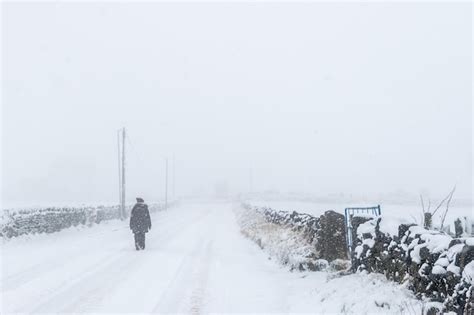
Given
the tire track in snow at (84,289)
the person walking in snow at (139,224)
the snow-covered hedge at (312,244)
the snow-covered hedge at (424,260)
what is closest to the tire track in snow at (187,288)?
the tire track in snow at (84,289)

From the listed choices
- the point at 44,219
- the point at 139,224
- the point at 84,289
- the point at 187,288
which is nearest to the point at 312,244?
the point at 187,288

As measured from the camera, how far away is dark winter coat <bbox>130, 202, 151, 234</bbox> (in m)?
18.0

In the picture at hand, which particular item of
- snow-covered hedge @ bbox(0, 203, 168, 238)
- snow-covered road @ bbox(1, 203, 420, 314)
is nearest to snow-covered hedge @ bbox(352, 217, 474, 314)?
snow-covered road @ bbox(1, 203, 420, 314)

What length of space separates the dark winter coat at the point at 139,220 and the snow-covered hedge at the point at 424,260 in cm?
987

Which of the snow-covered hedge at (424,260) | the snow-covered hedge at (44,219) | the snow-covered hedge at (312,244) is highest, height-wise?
the snow-covered hedge at (424,260)

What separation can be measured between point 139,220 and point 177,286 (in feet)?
26.2

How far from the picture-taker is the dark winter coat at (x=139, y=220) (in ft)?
59.0

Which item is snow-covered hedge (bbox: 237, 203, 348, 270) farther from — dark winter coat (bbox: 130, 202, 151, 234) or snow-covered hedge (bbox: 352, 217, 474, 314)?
dark winter coat (bbox: 130, 202, 151, 234)

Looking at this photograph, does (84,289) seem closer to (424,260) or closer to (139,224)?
(424,260)

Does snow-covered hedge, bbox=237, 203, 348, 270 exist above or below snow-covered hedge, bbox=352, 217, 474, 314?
below

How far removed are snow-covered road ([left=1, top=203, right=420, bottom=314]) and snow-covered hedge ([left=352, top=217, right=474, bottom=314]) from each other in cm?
32

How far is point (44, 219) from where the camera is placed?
24.7 m

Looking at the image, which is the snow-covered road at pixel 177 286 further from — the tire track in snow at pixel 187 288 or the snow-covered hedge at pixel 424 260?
the snow-covered hedge at pixel 424 260

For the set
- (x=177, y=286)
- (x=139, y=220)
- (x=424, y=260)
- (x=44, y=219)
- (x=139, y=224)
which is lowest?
(x=44, y=219)
